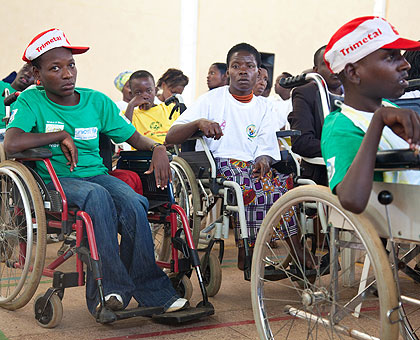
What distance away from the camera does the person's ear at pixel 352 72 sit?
5.23ft

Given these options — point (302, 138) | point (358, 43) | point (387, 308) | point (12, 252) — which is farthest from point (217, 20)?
point (387, 308)

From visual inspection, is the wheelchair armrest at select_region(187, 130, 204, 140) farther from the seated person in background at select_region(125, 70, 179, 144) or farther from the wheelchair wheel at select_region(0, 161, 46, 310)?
the seated person in background at select_region(125, 70, 179, 144)

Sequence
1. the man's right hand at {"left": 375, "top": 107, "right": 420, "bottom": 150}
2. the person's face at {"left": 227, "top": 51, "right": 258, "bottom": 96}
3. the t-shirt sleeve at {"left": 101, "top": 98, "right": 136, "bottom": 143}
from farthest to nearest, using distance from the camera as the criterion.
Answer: the person's face at {"left": 227, "top": 51, "right": 258, "bottom": 96}, the t-shirt sleeve at {"left": 101, "top": 98, "right": 136, "bottom": 143}, the man's right hand at {"left": 375, "top": 107, "right": 420, "bottom": 150}

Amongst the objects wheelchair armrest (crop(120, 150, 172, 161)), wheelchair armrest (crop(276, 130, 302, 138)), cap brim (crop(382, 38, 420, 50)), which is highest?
cap brim (crop(382, 38, 420, 50))

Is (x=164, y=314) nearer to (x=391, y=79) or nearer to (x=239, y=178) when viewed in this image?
(x=239, y=178)

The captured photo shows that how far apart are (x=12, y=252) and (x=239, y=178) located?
99 cm

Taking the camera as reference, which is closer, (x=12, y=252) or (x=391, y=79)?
(x=391, y=79)

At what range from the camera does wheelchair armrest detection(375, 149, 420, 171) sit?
1.29m

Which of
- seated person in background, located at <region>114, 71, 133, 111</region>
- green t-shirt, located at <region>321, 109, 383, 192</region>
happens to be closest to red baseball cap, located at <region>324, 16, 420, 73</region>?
green t-shirt, located at <region>321, 109, 383, 192</region>

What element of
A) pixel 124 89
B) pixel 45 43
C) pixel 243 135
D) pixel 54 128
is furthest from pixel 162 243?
pixel 124 89

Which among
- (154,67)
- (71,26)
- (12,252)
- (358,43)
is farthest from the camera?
(154,67)

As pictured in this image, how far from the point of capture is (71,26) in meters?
6.06

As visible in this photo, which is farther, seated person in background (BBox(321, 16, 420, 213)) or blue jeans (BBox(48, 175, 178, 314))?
blue jeans (BBox(48, 175, 178, 314))

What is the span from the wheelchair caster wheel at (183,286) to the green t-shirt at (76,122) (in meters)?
0.53
